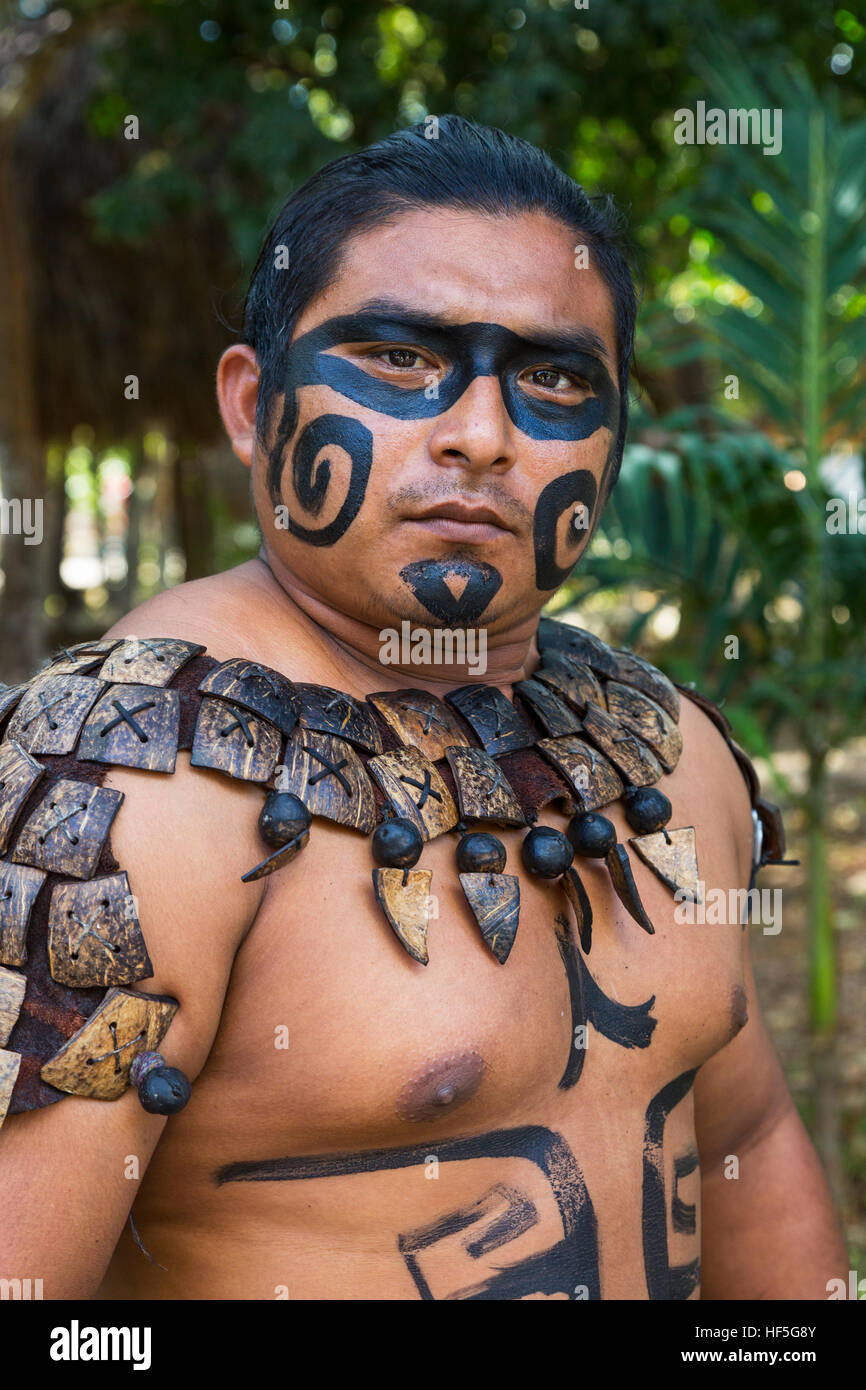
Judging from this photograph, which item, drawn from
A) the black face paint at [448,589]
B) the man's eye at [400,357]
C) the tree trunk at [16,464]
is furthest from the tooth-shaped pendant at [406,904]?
the tree trunk at [16,464]

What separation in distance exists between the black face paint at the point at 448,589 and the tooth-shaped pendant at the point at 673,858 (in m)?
0.41

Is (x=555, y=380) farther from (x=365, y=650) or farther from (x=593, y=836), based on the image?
(x=593, y=836)

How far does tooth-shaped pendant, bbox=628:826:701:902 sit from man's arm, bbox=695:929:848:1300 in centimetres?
31

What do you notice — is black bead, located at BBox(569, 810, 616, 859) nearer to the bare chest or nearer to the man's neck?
the bare chest

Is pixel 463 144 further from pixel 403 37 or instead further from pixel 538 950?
pixel 403 37

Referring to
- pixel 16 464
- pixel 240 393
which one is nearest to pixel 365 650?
pixel 240 393

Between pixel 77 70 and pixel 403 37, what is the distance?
298 cm

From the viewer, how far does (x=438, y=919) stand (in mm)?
1469

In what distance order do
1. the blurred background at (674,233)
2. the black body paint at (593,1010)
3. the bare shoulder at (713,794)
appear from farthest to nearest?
1. the blurred background at (674,233)
2. the bare shoulder at (713,794)
3. the black body paint at (593,1010)

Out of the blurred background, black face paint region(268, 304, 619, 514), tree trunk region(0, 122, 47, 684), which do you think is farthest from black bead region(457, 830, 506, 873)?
tree trunk region(0, 122, 47, 684)

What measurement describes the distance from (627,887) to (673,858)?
13 centimetres

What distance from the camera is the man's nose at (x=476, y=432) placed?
1495 millimetres

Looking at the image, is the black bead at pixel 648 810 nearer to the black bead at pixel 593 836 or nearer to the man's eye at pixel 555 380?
the black bead at pixel 593 836
